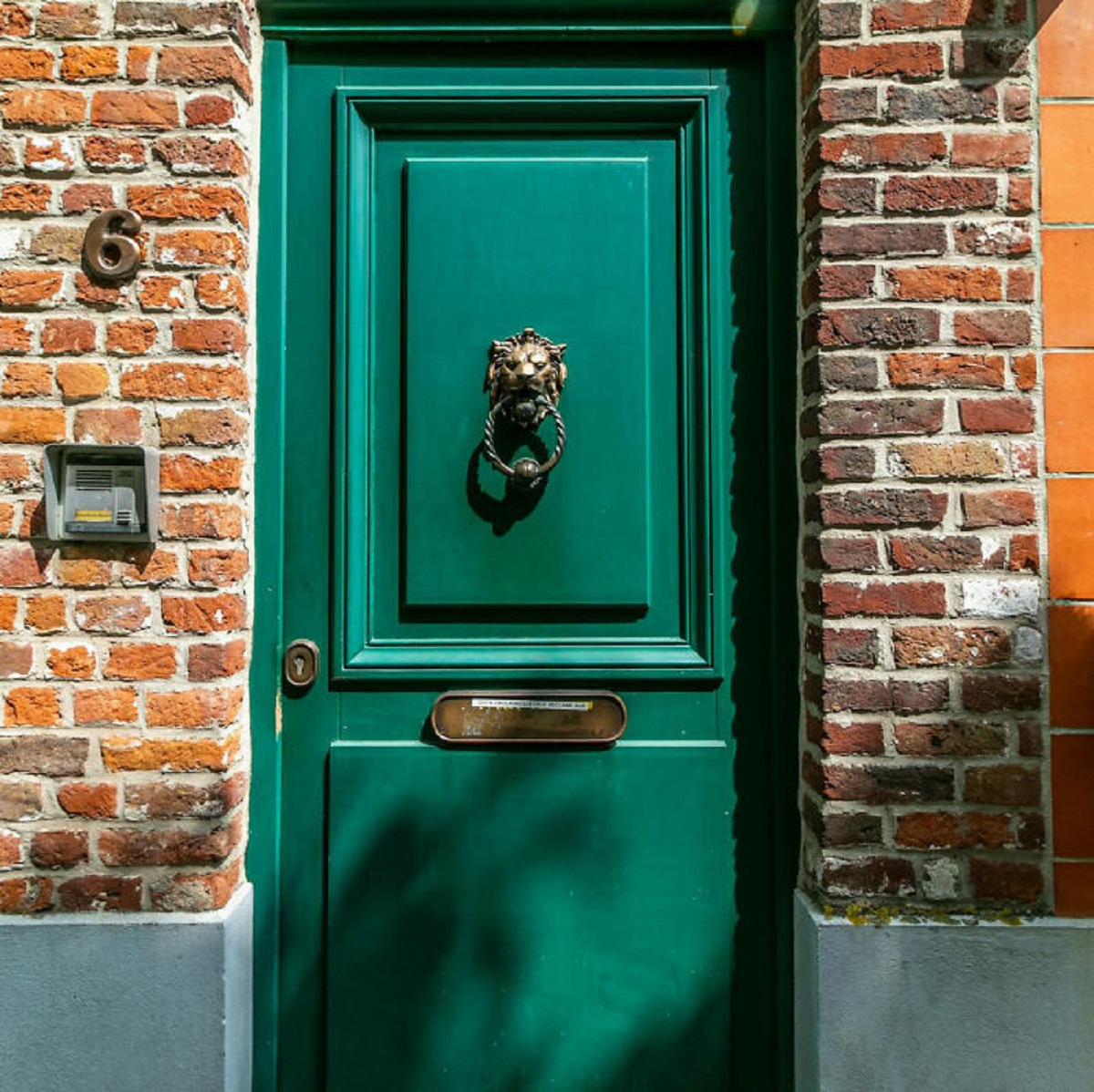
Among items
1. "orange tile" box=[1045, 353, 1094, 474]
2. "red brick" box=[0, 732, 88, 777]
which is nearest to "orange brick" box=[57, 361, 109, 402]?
"red brick" box=[0, 732, 88, 777]

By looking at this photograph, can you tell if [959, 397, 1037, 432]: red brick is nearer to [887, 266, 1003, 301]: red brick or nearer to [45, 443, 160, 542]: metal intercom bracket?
[887, 266, 1003, 301]: red brick

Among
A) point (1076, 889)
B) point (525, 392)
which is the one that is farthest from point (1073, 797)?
point (525, 392)

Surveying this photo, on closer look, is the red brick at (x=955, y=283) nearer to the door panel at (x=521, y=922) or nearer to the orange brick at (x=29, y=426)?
the door panel at (x=521, y=922)

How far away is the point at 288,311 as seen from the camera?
2135 millimetres

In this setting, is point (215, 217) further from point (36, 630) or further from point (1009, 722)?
point (1009, 722)

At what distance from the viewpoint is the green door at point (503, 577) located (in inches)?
81.7

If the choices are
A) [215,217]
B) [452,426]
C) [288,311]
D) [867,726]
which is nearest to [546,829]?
[867,726]

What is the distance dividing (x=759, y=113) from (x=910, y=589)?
46.0 inches

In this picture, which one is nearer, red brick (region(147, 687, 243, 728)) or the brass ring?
red brick (region(147, 687, 243, 728))

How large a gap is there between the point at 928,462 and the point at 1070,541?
1.13 ft

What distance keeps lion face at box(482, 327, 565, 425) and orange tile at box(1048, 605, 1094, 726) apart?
1.18 m

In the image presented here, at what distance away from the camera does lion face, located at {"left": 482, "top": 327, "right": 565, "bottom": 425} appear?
2.06 metres

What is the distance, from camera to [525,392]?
6.82 feet

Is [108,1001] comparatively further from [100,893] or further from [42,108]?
[42,108]
